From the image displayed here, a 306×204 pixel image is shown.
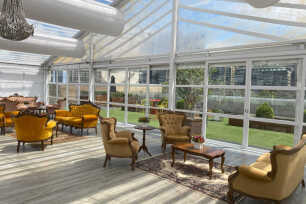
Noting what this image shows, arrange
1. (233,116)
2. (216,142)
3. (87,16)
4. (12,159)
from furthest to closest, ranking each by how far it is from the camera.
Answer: (216,142)
(233,116)
(87,16)
(12,159)

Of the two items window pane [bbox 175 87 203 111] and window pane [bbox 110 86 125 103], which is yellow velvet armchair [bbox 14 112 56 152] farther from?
window pane [bbox 110 86 125 103]

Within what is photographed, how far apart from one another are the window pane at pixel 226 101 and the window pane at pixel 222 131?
32 cm

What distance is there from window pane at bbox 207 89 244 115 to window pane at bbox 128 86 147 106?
3.01 m

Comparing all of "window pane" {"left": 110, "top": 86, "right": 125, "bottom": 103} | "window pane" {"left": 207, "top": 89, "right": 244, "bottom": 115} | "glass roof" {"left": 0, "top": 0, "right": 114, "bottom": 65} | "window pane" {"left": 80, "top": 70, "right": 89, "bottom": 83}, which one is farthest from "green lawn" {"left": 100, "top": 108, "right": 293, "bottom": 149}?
"glass roof" {"left": 0, "top": 0, "right": 114, "bottom": 65}

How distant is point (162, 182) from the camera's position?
12.9 feet

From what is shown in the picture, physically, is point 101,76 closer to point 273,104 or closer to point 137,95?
point 137,95

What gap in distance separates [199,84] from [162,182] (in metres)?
4.29

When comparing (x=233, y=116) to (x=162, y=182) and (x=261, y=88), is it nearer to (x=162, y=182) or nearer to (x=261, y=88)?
(x=261, y=88)

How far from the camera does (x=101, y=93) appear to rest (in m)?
11.1

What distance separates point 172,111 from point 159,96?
195 cm

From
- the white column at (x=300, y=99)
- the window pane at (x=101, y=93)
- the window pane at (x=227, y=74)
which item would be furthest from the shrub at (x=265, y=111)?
the window pane at (x=101, y=93)

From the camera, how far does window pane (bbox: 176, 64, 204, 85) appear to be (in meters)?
7.35

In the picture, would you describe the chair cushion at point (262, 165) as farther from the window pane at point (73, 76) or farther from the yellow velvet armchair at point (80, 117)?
the window pane at point (73, 76)

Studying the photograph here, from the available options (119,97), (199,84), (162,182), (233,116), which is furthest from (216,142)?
(119,97)
